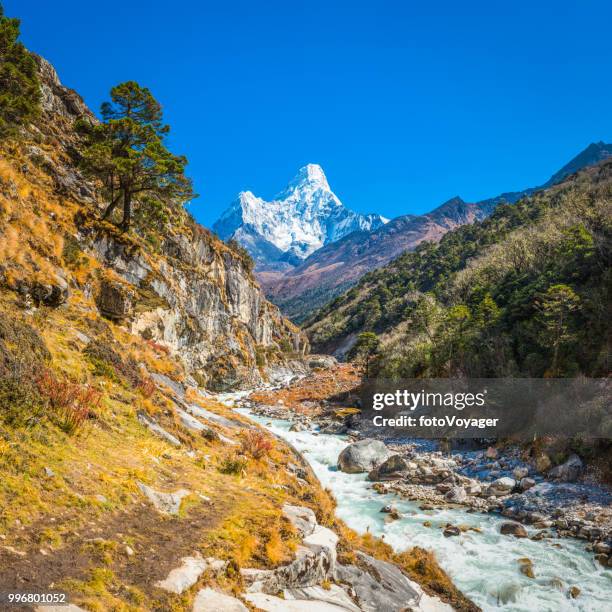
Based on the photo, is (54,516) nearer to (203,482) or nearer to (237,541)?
(237,541)

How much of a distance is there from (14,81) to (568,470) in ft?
124

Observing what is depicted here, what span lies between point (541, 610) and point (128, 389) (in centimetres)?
1411

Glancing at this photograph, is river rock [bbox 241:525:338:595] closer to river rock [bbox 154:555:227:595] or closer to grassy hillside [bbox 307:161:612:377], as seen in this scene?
river rock [bbox 154:555:227:595]

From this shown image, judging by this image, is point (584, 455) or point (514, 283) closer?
point (584, 455)

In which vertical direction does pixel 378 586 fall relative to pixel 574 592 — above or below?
above

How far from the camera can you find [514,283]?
45.9m

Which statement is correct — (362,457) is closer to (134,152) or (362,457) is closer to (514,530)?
(514,530)

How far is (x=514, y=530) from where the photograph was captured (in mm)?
16203

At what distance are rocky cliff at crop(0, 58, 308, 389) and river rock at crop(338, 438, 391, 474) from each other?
14658mm

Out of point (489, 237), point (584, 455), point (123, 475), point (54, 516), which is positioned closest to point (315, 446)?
point (584, 455)

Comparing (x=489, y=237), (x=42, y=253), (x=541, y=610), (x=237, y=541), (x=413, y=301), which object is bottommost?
(x=541, y=610)

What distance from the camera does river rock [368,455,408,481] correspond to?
2389 cm

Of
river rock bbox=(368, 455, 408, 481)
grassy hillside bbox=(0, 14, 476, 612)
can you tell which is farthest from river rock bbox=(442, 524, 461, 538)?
river rock bbox=(368, 455, 408, 481)
